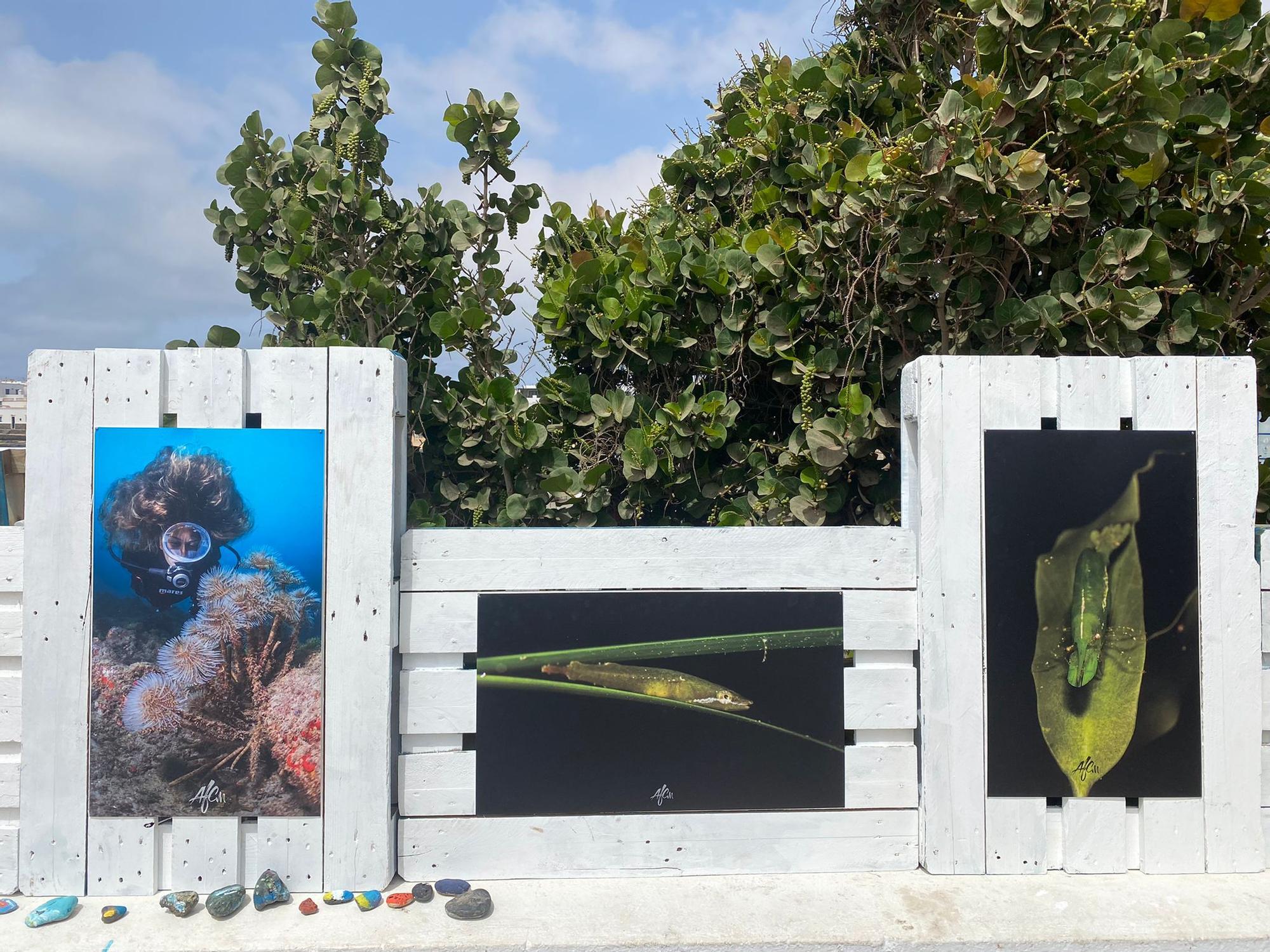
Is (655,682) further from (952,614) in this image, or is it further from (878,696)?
(952,614)

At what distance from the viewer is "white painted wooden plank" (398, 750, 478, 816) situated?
3062 mm

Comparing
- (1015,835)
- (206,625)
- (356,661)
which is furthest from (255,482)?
(1015,835)

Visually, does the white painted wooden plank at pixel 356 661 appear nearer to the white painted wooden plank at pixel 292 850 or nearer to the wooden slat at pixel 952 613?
the white painted wooden plank at pixel 292 850

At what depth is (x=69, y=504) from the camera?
9.65 ft

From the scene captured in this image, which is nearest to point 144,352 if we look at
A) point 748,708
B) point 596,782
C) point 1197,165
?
point 596,782

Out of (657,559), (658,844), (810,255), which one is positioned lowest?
(658,844)

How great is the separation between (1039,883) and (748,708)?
1.22 m

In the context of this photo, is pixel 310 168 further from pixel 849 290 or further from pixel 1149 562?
pixel 1149 562

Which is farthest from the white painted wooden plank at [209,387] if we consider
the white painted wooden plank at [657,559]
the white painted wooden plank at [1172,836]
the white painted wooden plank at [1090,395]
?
the white painted wooden plank at [1172,836]

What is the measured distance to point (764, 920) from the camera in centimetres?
279

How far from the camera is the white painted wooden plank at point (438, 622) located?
3.07 meters

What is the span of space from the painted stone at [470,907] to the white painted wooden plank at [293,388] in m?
1.72

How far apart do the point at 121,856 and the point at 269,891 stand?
57 cm

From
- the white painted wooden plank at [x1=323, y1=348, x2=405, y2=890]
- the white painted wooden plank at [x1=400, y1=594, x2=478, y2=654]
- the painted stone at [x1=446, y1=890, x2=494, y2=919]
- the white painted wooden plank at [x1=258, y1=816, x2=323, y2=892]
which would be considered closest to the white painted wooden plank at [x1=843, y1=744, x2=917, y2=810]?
the painted stone at [x1=446, y1=890, x2=494, y2=919]
